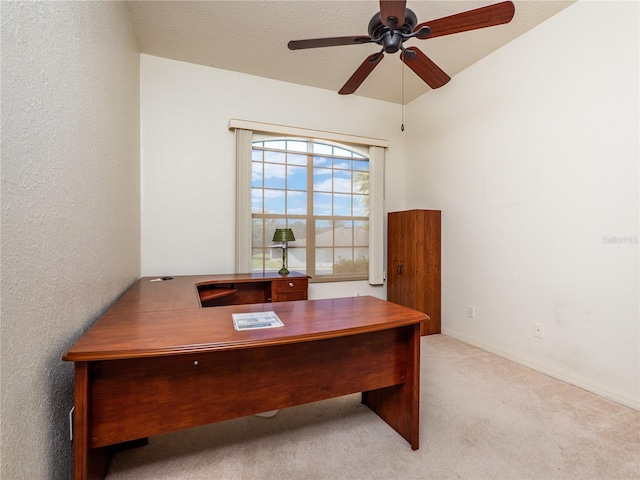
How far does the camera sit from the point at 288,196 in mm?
3758

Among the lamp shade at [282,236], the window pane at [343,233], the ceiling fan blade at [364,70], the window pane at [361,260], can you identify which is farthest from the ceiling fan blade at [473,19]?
the window pane at [361,260]

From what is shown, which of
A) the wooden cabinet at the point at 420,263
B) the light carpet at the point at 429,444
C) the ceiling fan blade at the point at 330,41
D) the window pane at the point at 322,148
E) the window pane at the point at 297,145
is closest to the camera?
the light carpet at the point at 429,444

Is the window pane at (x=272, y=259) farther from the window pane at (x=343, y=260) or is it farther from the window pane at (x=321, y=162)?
the window pane at (x=321, y=162)

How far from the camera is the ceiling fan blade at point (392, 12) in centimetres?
144

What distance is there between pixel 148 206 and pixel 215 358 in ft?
7.89

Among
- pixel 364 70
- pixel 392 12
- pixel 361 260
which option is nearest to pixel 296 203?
pixel 361 260

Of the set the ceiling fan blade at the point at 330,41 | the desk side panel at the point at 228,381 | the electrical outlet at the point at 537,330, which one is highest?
the ceiling fan blade at the point at 330,41

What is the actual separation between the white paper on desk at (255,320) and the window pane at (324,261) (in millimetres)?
2381

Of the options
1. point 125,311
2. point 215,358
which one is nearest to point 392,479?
point 215,358

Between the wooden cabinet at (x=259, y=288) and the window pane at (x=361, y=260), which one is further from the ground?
the window pane at (x=361, y=260)

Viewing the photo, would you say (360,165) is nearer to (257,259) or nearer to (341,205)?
(341,205)

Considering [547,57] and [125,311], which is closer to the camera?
[125,311]

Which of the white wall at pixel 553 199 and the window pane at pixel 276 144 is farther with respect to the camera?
the window pane at pixel 276 144

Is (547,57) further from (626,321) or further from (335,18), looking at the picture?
(626,321)
